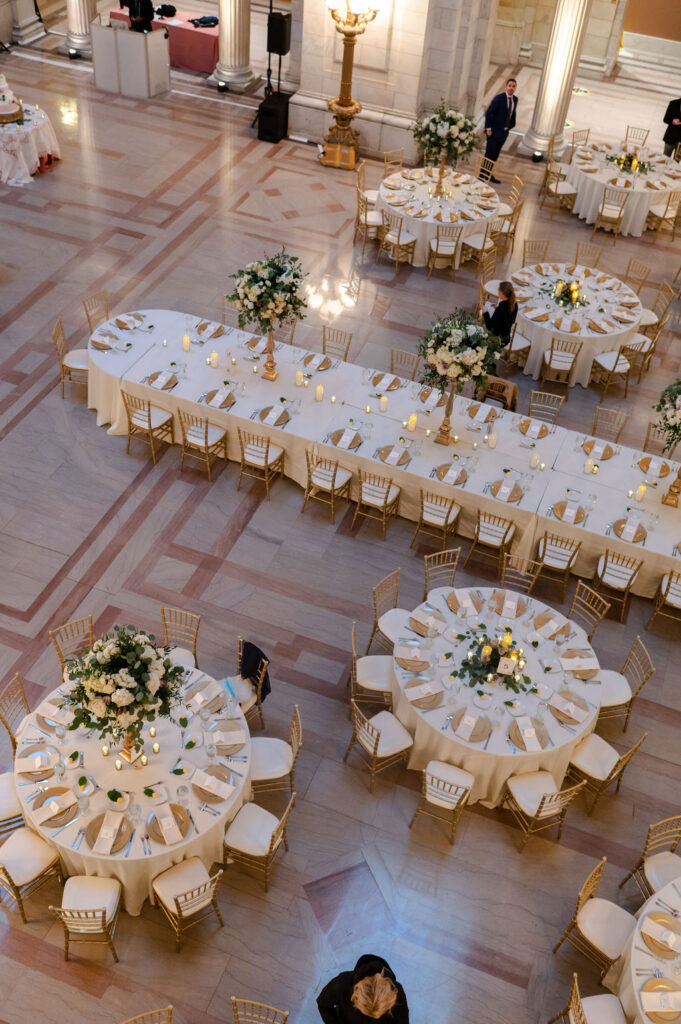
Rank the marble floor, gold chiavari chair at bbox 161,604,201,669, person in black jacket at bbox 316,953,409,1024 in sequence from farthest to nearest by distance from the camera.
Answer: gold chiavari chair at bbox 161,604,201,669, the marble floor, person in black jacket at bbox 316,953,409,1024

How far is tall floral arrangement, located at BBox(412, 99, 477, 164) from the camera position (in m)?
12.4

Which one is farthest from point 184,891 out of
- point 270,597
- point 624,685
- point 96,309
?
point 96,309

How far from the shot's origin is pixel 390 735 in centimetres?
690

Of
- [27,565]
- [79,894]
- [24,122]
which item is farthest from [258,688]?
[24,122]

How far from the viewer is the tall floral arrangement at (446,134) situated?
40.6 feet

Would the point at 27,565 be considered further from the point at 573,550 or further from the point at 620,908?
the point at 620,908

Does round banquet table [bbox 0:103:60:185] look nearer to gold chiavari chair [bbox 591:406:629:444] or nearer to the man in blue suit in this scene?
the man in blue suit

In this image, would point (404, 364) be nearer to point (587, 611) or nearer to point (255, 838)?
point (587, 611)

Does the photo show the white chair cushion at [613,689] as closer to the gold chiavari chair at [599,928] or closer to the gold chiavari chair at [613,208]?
the gold chiavari chair at [599,928]

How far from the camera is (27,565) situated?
27.3ft

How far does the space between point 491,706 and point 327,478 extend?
115 inches

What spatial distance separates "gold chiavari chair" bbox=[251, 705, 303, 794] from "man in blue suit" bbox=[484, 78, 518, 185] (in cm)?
1081

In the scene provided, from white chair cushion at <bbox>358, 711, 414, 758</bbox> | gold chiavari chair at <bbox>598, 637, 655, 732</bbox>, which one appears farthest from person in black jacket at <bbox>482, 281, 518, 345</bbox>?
white chair cushion at <bbox>358, 711, 414, 758</bbox>

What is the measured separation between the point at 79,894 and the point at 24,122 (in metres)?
11.4
